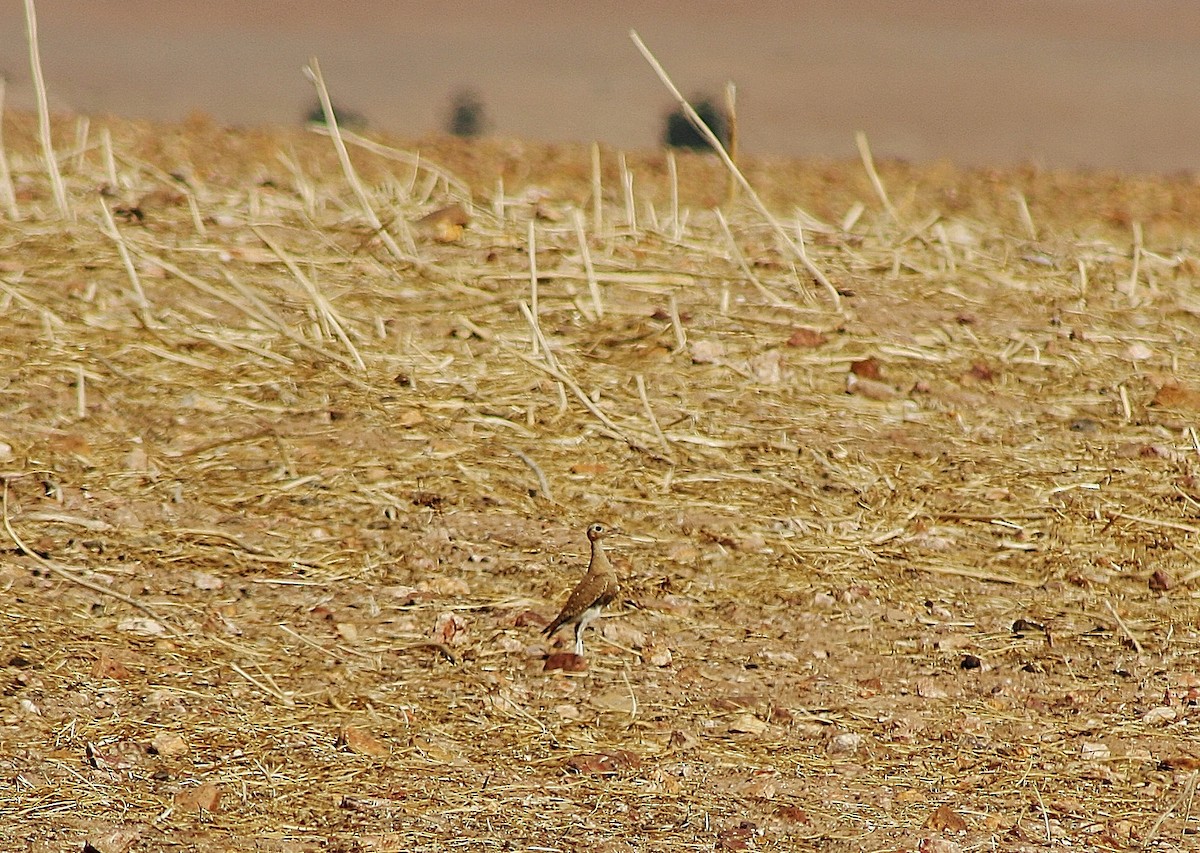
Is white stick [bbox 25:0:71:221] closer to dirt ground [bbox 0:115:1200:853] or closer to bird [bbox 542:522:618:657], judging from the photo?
dirt ground [bbox 0:115:1200:853]

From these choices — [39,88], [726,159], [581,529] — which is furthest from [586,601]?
[39,88]

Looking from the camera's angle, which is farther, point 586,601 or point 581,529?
point 581,529

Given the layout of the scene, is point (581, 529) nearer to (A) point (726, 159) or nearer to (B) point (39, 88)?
(A) point (726, 159)

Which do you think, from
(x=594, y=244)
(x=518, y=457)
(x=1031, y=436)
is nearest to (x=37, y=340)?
(x=518, y=457)

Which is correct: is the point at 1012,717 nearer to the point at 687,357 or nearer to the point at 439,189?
the point at 687,357

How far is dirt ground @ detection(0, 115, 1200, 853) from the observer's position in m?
3.66

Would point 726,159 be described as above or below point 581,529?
above

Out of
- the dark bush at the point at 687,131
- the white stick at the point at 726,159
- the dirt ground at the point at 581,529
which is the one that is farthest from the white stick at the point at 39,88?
the dark bush at the point at 687,131

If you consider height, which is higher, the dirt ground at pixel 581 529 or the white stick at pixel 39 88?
the white stick at pixel 39 88

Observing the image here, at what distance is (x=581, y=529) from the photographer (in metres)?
5.01

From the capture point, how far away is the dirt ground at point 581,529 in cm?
366

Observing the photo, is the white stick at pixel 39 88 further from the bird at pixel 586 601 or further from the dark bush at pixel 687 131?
the dark bush at pixel 687 131

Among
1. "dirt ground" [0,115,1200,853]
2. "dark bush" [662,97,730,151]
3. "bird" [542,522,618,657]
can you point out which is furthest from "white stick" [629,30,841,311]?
"dark bush" [662,97,730,151]

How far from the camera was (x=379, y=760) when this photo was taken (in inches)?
147
